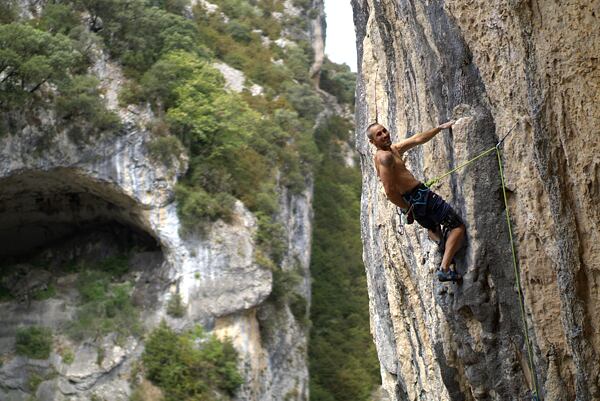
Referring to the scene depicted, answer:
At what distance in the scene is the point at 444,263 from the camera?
9.66 metres

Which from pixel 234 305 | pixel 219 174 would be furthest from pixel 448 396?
pixel 219 174

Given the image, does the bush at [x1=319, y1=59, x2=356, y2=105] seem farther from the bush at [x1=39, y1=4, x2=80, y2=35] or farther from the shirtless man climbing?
the shirtless man climbing

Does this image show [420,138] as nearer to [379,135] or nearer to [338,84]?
[379,135]

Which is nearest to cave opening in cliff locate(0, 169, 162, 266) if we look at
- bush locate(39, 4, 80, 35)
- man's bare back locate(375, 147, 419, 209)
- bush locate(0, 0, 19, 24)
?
bush locate(39, 4, 80, 35)

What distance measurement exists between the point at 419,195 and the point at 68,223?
20689mm

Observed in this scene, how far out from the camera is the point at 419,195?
385 inches

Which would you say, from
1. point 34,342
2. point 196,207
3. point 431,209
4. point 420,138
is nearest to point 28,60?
point 196,207

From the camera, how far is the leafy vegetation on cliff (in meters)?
32.6

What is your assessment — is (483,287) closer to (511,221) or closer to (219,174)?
(511,221)

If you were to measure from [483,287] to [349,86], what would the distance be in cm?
3856

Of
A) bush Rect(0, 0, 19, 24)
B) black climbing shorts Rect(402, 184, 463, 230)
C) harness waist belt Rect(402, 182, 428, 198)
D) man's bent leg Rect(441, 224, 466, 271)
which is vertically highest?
bush Rect(0, 0, 19, 24)

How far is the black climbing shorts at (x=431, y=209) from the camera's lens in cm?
968

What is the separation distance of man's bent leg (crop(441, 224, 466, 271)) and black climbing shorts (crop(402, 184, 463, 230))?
7 cm

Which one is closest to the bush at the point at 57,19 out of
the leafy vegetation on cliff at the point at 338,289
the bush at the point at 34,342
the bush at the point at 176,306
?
the bush at the point at 176,306
